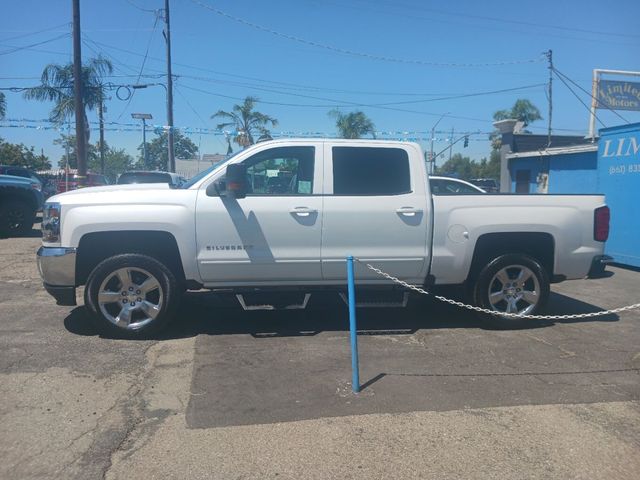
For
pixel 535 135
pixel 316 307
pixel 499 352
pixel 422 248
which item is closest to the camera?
pixel 499 352

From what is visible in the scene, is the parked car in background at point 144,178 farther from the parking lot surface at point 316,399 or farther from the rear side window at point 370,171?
the rear side window at point 370,171

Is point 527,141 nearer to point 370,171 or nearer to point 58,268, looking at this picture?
point 370,171

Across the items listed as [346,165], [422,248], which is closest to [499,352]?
[422,248]

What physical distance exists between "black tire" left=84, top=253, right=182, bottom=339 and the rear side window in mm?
1986

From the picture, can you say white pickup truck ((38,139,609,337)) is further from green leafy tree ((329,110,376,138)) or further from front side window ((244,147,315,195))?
green leafy tree ((329,110,376,138))

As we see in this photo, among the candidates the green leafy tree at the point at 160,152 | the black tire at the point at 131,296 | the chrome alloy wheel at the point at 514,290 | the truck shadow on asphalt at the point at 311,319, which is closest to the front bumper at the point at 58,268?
the black tire at the point at 131,296

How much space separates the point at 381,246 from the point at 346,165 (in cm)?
93

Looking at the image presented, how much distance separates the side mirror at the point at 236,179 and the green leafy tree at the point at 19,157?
4882cm

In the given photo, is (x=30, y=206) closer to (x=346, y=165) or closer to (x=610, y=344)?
(x=346, y=165)

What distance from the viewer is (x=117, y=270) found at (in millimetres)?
5312

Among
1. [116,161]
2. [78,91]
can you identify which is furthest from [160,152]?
[78,91]

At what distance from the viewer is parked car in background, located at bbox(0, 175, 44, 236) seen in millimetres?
13172

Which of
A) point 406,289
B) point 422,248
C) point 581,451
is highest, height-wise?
point 422,248

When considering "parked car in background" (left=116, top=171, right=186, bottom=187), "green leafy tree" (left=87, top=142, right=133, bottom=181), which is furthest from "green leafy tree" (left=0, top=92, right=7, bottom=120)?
"green leafy tree" (left=87, top=142, right=133, bottom=181)
